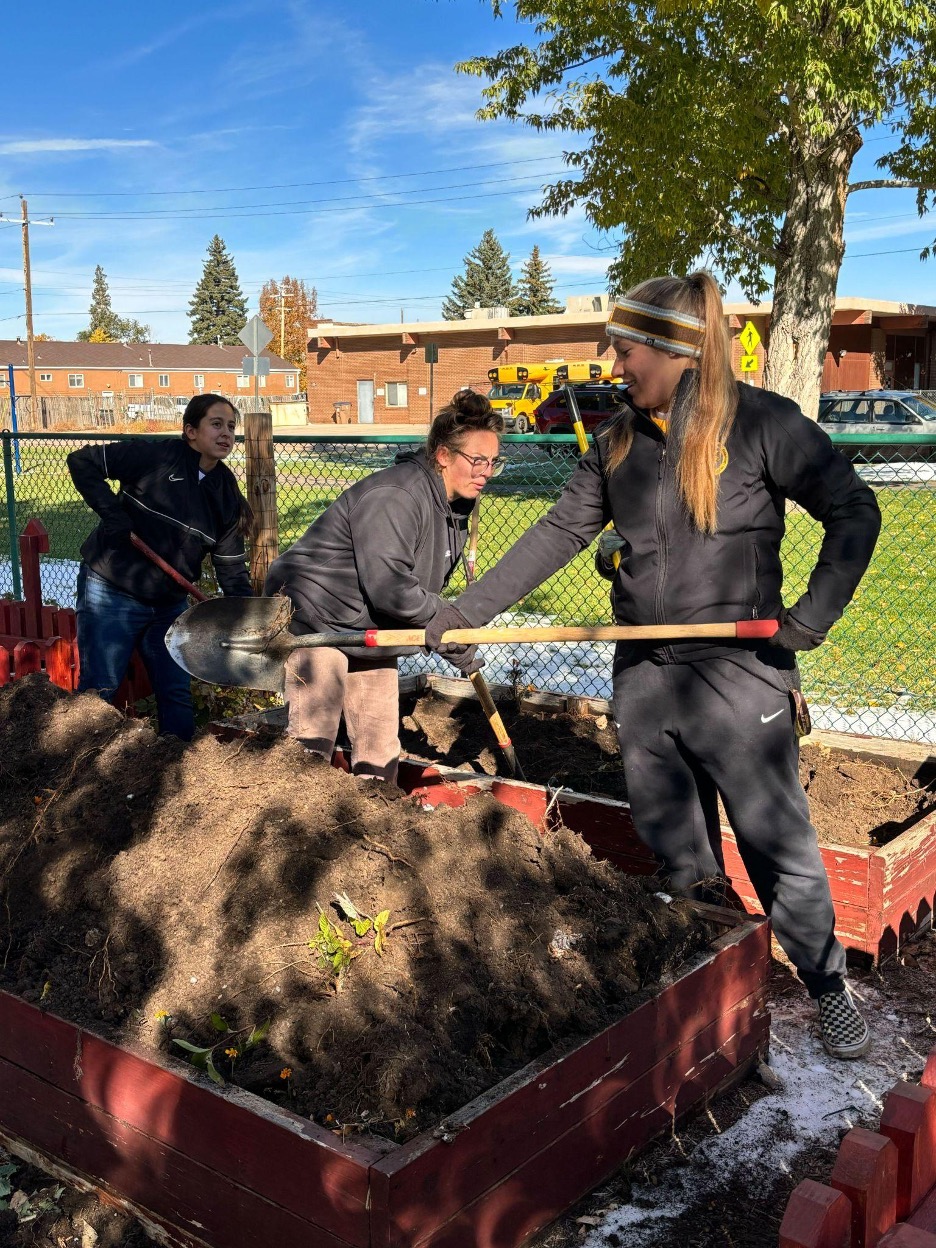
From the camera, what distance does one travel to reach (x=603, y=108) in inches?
585

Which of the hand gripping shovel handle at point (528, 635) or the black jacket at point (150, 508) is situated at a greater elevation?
the black jacket at point (150, 508)

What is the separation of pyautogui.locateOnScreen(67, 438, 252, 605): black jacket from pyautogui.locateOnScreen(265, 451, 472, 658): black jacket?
1.18 metres

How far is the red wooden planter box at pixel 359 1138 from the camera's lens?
6.80ft

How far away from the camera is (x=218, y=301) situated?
339 feet

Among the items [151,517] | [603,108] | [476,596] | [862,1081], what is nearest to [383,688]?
[476,596]

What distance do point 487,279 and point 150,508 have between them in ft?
296

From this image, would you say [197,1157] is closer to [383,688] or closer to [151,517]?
[383,688]

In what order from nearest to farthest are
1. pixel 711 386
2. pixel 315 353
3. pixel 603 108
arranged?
pixel 711 386 < pixel 603 108 < pixel 315 353

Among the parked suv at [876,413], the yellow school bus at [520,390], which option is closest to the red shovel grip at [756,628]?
the parked suv at [876,413]

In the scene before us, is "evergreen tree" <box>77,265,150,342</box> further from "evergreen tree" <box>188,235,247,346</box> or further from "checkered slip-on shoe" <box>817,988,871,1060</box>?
"checkered slip-on shoe" <box>817,988,871,1060</box>

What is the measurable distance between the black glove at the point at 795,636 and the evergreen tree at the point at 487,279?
295 feet

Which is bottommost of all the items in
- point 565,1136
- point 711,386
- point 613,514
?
point 565,1136

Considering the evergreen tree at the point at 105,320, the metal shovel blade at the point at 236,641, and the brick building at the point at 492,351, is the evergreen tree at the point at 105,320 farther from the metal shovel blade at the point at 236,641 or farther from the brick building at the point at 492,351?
the metal shovel blade at the point at 236,641

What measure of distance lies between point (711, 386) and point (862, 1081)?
1936 mm
